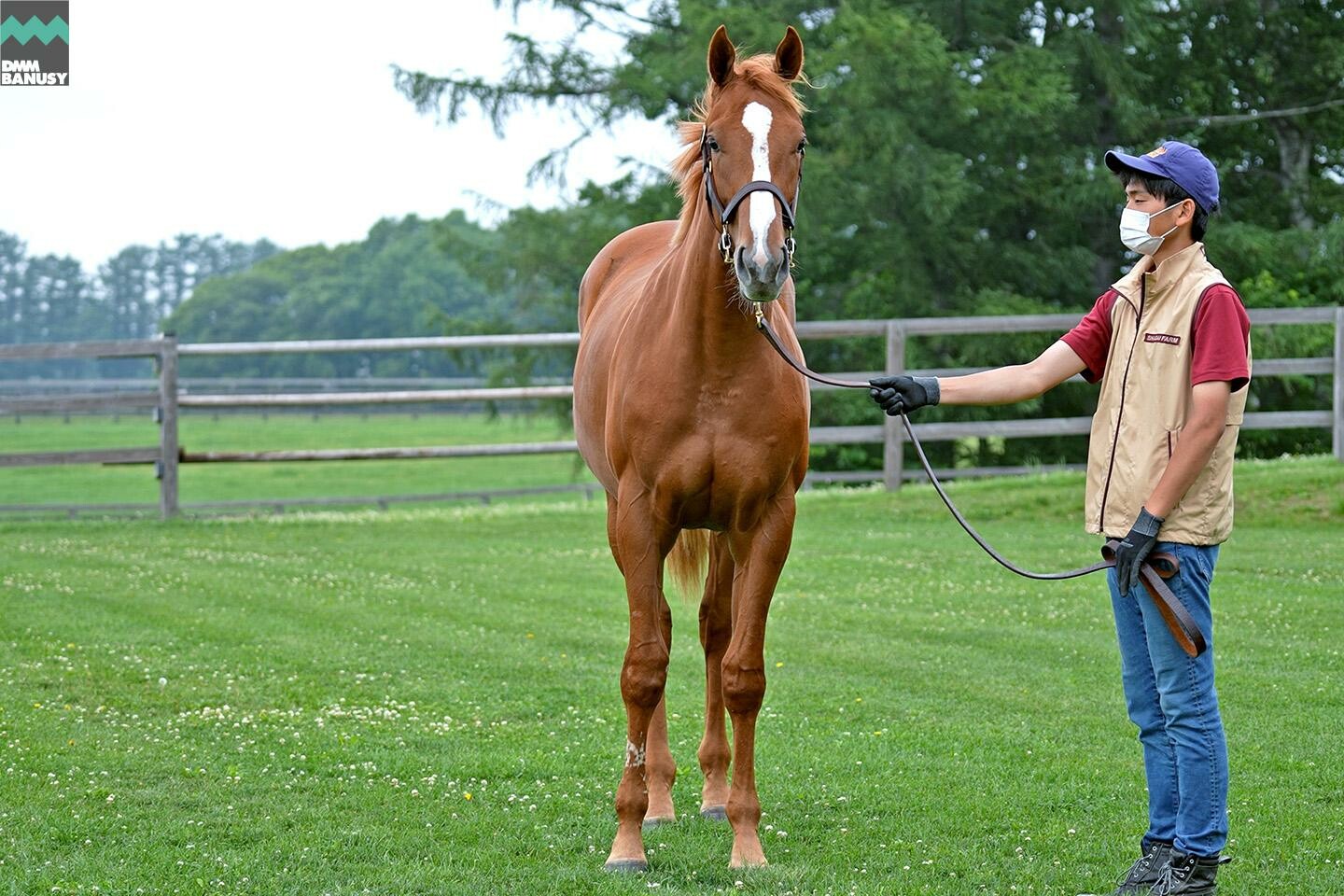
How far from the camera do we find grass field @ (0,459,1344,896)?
4.20 meters

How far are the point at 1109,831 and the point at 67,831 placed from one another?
11.3ft

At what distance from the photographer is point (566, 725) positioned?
599 cm

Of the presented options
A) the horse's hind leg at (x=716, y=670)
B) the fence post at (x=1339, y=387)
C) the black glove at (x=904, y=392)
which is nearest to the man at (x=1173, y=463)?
the black glove at (x=904, y=392)

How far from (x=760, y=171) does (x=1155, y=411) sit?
4.30 ft

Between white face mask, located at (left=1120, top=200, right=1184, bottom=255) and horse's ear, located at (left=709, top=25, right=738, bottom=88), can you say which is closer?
white face mask, located at (left=1120, top=200, right=1184, bottom=255)

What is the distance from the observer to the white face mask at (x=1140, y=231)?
3701 millimetres

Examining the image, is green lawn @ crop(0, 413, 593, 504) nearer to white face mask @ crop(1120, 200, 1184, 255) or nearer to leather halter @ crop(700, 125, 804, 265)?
leather halter @ crop(700, 125, 804, 265)

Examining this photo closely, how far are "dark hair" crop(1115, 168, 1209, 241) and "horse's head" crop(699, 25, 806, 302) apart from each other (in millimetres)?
961

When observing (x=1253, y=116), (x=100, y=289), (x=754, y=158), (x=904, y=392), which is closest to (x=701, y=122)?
(x=754, y=158)

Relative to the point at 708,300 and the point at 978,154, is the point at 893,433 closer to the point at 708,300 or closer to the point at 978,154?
the point at 978,154

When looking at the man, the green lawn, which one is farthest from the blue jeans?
the green lawn

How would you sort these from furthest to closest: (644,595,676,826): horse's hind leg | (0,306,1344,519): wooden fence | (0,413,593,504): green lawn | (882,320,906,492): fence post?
(0,413,593,504): green lawn, (882,320,906,492): fence post, (0,306,1344,519): wooden fence, (644,595,676,826): horse's hind leg

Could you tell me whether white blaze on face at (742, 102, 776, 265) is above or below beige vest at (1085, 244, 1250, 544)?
above

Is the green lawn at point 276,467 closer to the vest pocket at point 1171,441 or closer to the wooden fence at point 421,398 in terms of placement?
the wooden fence at point 421,398
